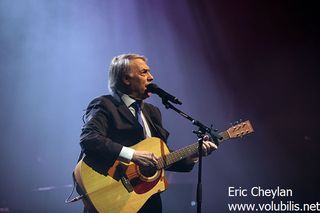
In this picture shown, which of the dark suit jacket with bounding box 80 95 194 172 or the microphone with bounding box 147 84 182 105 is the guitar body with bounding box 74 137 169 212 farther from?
the microphone with bounding box 147 84 182 105

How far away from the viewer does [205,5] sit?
6312 millimetres

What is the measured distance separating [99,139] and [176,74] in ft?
12.0

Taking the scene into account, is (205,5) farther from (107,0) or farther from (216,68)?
(107,0)

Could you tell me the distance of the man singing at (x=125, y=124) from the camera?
2.83 metres

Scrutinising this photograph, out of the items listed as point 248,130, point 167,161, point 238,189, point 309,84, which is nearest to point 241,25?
point 309,84

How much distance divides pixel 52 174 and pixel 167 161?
368 centimetres

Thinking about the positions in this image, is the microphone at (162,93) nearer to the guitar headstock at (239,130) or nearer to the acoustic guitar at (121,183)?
the acoustic guitar at (121,183)

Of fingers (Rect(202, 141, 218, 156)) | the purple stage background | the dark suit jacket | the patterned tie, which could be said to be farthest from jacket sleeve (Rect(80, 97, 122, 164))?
the purple stage background

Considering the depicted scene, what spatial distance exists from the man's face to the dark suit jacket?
118 millimetres

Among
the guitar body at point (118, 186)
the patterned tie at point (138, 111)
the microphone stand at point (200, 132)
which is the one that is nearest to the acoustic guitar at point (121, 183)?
the guitar body at point (118, 186)

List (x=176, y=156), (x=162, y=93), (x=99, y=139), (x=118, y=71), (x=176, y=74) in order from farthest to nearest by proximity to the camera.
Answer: (x=176, y=74)
(x=118, y=71)
(x=176, y=156)
(x=162, y=93)
(x=99, y=139)

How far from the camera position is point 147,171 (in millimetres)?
2971

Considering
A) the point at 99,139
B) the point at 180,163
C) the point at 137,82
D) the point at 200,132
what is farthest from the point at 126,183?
the point at 137,82

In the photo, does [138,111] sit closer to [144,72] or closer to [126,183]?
[144,72]
